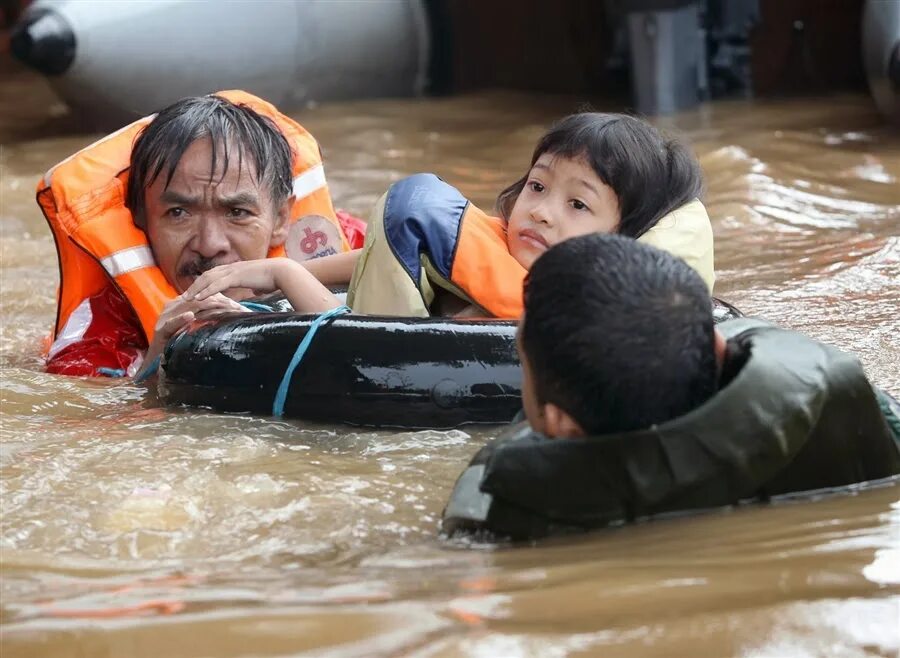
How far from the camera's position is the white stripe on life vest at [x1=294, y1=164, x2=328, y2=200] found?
445 centimetres

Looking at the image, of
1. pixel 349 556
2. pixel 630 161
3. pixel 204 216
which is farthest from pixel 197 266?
pixel 349 556

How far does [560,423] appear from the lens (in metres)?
2.39

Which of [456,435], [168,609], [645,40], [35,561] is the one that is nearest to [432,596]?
[168,609]

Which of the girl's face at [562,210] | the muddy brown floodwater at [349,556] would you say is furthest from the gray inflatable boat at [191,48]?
the girl's face at [562,210]

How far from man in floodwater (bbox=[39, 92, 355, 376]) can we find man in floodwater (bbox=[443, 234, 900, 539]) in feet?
5.37

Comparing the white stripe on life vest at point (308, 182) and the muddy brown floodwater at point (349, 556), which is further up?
the white stripe on life vest at point (308, 182)

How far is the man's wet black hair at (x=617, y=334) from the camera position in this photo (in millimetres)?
2268

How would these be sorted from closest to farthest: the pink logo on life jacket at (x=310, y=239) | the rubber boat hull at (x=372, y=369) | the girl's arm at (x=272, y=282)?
the rubber boat hull at (x=372, y=369) < the girl's arm at (x=272, y=282) < the pink logo on life jacket at (x=310, y=239)

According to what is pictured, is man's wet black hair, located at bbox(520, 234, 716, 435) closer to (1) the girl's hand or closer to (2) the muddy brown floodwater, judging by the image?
(2) the muddy brown floodwater

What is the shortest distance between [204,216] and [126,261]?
0.29 meters

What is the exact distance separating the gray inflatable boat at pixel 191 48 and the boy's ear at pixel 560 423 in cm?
655

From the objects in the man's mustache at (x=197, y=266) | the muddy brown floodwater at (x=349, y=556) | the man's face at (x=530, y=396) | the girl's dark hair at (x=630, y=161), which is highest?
the girl's dark hair at (x=630, y=161)

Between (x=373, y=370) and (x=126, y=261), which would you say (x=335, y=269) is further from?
(x=373, y=370)

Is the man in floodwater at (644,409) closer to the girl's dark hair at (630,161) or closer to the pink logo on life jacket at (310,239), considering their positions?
the girl's dark hair at (630,161)
